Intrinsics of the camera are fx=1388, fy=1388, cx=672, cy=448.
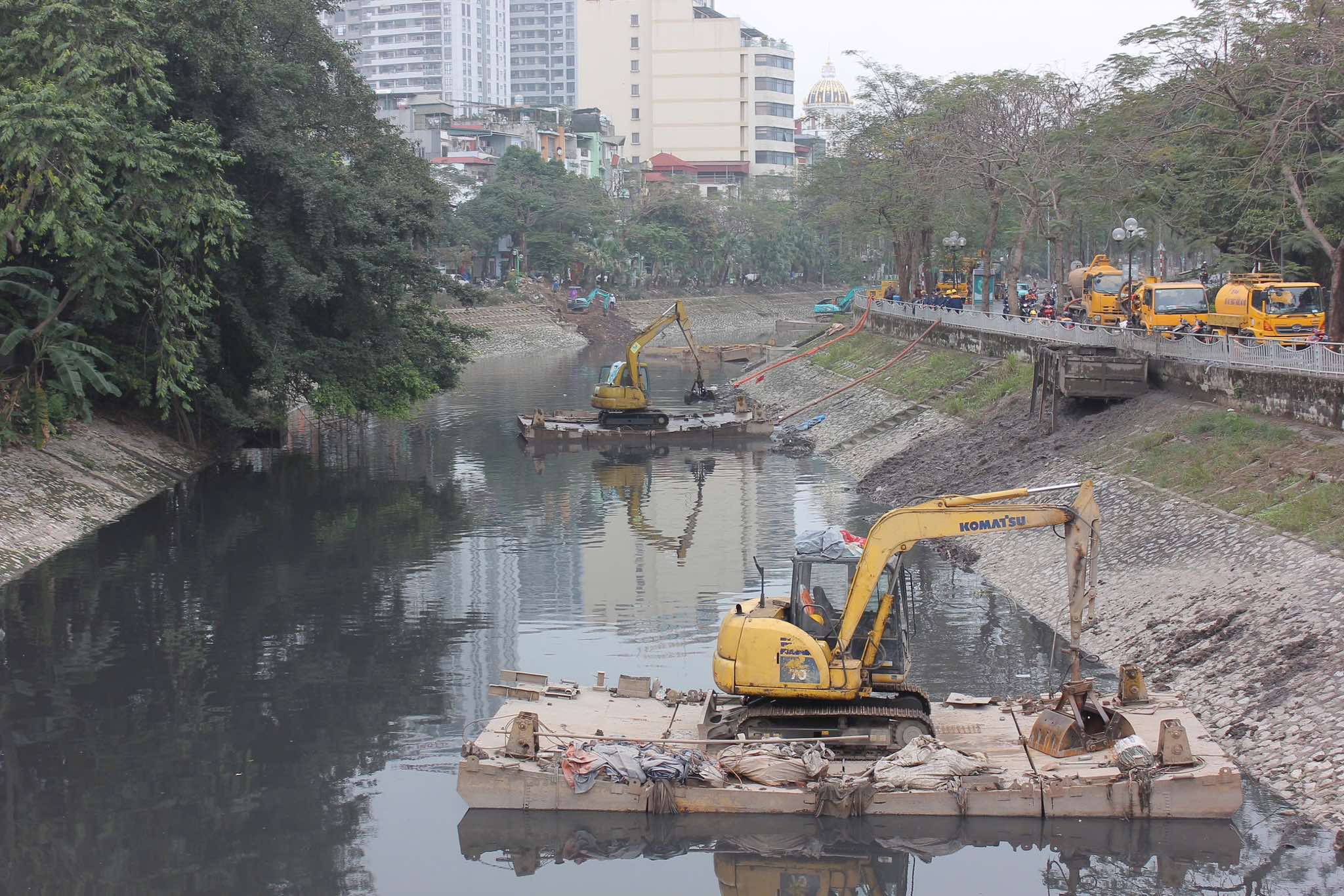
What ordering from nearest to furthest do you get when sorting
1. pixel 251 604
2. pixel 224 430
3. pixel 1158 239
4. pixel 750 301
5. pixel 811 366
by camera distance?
pixel 251 604 → pixel 224 430 → pixel 1158 239 → pixel 811 366 → pixel 750 301

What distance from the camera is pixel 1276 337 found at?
1293 inches

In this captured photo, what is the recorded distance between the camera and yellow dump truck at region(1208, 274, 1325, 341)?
110 feet

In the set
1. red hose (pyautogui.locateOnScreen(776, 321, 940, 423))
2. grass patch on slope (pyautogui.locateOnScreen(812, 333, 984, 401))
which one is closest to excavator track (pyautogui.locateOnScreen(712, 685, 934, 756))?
grass patch on slope (pyautogui.locateOnScreen(812, 333, 984, 401))

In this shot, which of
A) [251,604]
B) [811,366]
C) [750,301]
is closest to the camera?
[251,604]

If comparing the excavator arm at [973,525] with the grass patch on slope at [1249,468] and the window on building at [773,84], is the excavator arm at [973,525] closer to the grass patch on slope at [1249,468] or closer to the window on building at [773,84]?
the grass patch on slope at [1249,468]

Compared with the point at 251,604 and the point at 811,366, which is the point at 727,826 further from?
the point at 811,366

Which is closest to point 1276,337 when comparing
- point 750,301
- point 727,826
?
point 727,826

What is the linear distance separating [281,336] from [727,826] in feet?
91.4

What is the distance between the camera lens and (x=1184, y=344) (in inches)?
1270

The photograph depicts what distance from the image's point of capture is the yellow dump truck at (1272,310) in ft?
110

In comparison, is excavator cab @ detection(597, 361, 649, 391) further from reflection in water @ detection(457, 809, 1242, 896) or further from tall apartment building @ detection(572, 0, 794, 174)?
tall apartment building @ detection(572, 0, 794, 174)

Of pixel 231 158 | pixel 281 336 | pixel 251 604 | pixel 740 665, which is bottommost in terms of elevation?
pixel 251 604

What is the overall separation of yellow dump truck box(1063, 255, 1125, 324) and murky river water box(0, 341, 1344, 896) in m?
11.2

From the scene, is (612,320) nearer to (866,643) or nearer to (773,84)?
(773,84)
